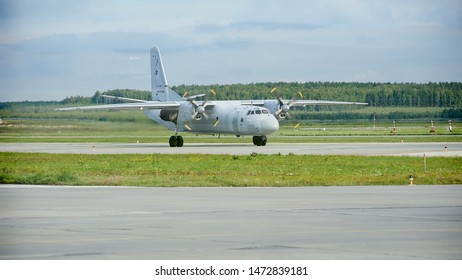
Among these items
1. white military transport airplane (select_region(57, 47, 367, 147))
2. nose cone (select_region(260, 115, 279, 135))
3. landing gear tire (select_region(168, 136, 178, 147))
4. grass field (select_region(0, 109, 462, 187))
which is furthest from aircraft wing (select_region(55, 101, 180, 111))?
nose cone (select_region(260, 115, 279, 135))

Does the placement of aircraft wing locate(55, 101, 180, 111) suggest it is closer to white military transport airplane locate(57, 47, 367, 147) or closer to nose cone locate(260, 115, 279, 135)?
white military transport airplane locate(57, 47, 367, 147)

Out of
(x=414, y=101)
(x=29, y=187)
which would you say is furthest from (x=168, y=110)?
(x=414, y=101)

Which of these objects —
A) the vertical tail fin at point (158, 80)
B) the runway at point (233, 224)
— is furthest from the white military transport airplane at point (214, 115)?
A: the runway at point (233, 224)

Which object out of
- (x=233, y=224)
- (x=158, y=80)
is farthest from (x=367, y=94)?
(x=233, y=224)

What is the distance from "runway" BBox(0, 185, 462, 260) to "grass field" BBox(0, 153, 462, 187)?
354 centimetres

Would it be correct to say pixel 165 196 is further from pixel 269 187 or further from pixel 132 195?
pixel 269 187

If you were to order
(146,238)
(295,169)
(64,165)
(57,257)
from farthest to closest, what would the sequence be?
(64,165) → (295,169) → (146,238) → (57,257)

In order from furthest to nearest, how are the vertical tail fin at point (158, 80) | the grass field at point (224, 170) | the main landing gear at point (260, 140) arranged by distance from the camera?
the vertical tail fin at point (158, 80)
the main landing gear at point (260, 140)
the grass field at point (224, 170)

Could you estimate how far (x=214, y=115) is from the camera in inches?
3012

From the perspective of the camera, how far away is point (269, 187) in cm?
3325

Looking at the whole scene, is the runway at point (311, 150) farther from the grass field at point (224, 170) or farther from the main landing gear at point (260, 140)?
the grass field at point (224, 170)

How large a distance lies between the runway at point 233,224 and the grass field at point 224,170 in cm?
354

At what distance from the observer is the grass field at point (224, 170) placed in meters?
35.2
